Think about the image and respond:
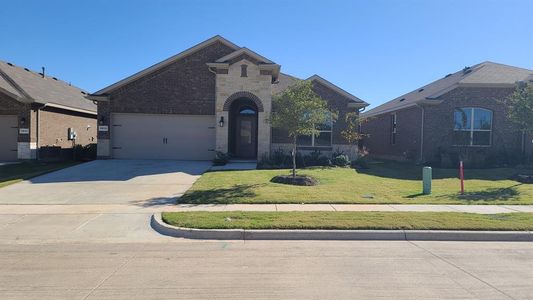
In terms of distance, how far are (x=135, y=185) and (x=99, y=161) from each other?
24.1ft

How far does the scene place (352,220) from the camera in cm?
872

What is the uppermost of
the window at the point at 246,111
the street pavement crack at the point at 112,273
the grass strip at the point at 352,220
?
the window at the point at 246,111

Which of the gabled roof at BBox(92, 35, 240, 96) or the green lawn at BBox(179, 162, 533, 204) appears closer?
the green lawn at BBox(179, 162, 533, 204)

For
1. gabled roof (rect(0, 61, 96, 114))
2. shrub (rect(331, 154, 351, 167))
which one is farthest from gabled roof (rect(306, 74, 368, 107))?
gabled roof (rect(0, 61, 96, 114))

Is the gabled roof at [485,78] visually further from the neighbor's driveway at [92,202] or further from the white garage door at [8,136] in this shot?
the white garage door at [8,136]

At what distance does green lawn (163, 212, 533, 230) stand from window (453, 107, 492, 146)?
1296 cm

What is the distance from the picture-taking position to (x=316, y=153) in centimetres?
2083

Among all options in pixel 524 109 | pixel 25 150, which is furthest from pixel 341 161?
pixel 25 150

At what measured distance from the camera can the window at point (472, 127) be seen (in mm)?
Result: 21828

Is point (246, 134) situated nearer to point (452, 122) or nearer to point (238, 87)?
point (238, 87)

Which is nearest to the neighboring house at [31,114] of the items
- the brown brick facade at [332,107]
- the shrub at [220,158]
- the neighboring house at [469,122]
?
the shrub at [220,158]

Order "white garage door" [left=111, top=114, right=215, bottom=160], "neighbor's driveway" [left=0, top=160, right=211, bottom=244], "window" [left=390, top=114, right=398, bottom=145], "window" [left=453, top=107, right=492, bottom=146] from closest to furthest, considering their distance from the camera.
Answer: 1. "neighbor's driveway" [left=0, top=160, right=211, bottom=244]
2. "white garage door" [left=111, top=114, right=215, bottom=160]
3. "window" [left=453, top=107, right=492, bottom=146]
4. "window" [left=390, top=114, right=398, bottom=145]

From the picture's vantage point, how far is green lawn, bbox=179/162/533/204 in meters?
11.6

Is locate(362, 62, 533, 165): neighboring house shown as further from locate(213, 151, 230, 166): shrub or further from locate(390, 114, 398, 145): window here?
locate(213, 151, 230, 166): shrub
